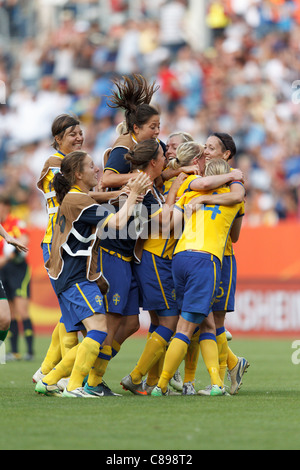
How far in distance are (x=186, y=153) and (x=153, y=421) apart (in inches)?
109

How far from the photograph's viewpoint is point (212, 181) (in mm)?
7430

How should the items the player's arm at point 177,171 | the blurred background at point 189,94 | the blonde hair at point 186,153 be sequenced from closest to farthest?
the player's arm at point 177,171 < the blonde hair at point 186,153 < the blurred background at point 189,94

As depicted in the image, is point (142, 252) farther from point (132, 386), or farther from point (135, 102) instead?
point (135, 102)

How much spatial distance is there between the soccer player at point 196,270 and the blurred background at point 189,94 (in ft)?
28.1

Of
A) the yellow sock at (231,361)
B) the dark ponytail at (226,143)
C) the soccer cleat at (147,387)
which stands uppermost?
the dark ponytail at (226,143)

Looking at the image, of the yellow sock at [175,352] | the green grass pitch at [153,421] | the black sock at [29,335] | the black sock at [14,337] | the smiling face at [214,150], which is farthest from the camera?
the black sock at [14,337]

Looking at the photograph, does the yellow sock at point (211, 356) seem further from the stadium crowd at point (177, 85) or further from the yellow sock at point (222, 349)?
the stadium crowd at point (177, 85)

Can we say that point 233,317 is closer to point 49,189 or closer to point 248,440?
point 49,189

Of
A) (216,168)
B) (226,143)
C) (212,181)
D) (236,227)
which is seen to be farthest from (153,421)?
(226,143)

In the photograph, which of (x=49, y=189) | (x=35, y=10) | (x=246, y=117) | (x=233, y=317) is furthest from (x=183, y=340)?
(x=35, y=10)

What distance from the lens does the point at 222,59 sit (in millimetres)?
20156

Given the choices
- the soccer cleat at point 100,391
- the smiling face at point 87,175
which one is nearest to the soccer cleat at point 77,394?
the soccer cleat at point 100,391

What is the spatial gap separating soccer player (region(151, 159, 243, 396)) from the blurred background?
8567mm

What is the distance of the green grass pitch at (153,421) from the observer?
16.9 ft
